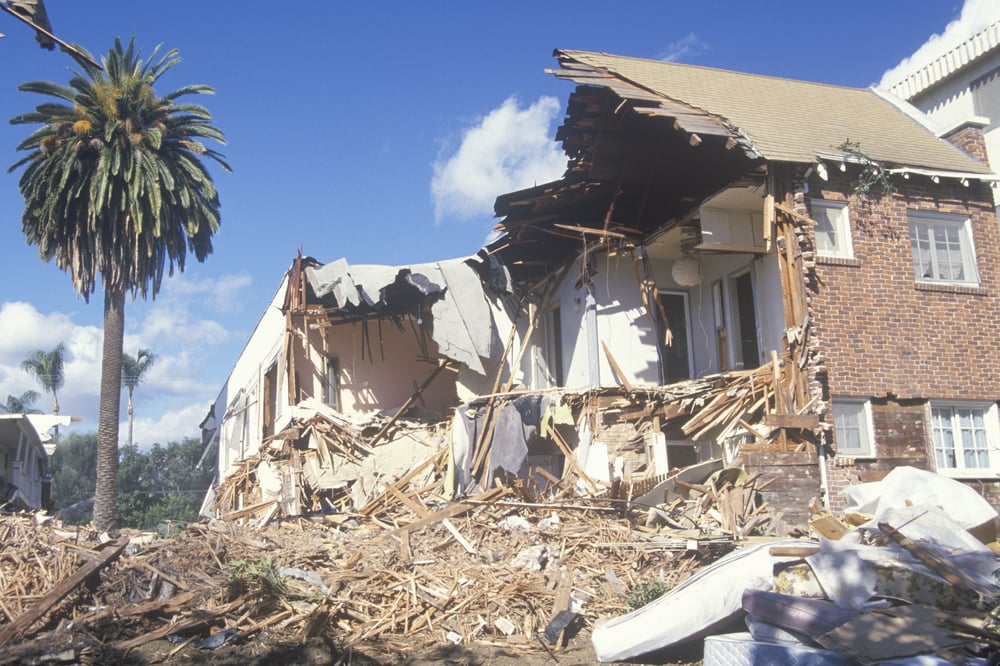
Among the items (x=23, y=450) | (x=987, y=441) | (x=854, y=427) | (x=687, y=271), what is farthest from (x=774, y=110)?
(x=23, y=450)

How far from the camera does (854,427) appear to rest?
12797mm

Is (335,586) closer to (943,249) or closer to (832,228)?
(832,228)

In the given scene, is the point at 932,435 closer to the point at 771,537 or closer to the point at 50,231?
the point at 771,537

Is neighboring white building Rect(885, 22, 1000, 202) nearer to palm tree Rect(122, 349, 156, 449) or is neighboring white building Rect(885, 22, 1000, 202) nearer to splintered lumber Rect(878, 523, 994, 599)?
splintered lumber Rect(878, 523, 994, 599)

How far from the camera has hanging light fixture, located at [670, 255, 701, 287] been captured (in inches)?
611

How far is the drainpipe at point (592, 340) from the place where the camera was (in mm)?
15477

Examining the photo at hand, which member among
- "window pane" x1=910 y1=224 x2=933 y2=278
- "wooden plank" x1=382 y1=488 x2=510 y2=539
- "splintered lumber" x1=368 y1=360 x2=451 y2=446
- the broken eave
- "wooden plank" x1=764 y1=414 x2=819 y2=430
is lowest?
"wooden plank" x1=382 y1=488 x2=510 y2=539

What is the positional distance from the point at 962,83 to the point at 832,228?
10.2 m

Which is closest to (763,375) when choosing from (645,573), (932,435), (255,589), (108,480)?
(932,435)

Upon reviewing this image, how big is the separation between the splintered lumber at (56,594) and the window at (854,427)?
10237 millimetres

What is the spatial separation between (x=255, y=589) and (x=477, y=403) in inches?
287

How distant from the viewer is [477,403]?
53.4ft

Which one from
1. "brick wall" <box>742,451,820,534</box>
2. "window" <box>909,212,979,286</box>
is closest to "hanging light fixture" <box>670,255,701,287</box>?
"window" <box>909,212,979,286</box>

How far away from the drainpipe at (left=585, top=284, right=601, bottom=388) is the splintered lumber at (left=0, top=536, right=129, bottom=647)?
838 cm
